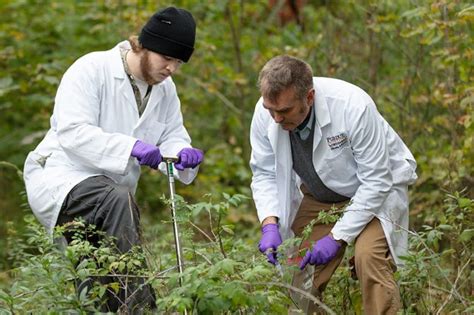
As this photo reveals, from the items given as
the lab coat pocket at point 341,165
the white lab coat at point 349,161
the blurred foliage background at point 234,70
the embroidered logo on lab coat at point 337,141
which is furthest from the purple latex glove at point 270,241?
the blurred foliage background at point 234,70

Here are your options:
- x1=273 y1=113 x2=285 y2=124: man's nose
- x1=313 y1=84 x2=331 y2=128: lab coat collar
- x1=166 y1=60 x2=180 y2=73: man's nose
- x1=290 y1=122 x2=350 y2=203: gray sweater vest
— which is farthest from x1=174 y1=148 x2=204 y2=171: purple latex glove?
x1=313 y1=84 x2=331 y2=128: lab coat collar

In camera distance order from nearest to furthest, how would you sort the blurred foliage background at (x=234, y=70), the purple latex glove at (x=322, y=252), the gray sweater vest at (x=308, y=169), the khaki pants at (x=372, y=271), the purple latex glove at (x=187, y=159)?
the khaki pants at (x=372, y=271)
the purple latex glove at (x=322, y=252)
the gray sweater vest at (x=308, y=169)
the purple latex glove at (x=187, y=159)
the blurred foliage background at (x=234, y=70)

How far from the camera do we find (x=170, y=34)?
5.77 metres

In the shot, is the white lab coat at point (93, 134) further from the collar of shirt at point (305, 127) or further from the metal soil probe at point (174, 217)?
the collar of shirt at point (305, 127)

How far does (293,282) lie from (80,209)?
137 cm

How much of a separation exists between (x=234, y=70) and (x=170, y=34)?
18.1 feet

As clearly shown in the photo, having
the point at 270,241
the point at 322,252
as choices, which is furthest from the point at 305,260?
the point at 270,241

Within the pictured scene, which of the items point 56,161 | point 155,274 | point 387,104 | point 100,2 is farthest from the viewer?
point 100,2

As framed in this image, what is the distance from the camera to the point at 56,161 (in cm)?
583

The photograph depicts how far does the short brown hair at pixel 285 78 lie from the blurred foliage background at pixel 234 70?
2801 millimetres

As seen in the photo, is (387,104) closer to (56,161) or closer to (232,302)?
(56,161)

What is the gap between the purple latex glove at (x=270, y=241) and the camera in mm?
5441

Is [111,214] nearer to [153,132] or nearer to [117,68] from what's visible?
[153,132]

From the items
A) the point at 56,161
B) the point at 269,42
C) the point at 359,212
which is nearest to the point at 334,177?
the point at 359,212
